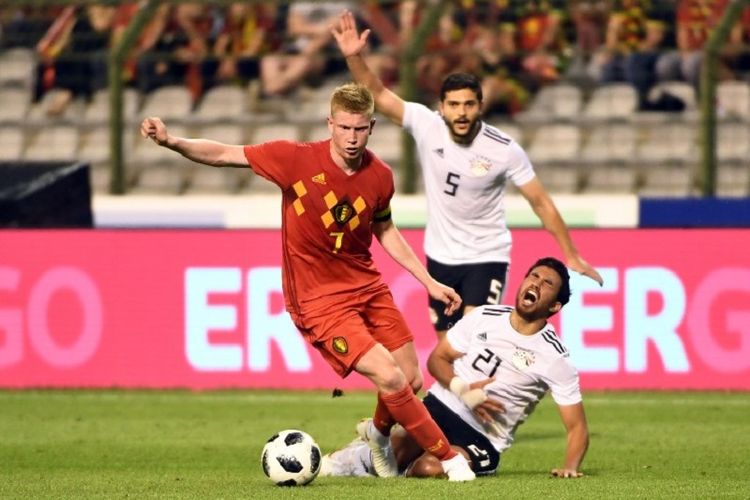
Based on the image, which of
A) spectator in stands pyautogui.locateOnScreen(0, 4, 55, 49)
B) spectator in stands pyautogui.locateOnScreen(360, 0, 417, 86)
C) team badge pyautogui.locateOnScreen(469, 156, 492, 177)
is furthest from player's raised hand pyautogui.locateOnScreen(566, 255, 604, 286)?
spectator in stands pyautogui.locateOnScreen(0, 4, 55, 49)

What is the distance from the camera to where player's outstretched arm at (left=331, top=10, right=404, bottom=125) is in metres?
9.12

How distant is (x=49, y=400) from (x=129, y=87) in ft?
15.1

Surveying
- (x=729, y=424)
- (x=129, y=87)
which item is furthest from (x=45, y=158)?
(x=729, y=424)

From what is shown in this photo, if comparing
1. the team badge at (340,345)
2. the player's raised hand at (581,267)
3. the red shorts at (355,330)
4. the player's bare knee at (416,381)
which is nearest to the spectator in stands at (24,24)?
the player's raised hand at (581,267)

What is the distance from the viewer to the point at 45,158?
52.6 feet

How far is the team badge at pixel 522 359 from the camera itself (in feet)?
25.9

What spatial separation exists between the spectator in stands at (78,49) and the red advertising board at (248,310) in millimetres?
3190

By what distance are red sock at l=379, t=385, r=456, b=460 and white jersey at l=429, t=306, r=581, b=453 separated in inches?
21.3

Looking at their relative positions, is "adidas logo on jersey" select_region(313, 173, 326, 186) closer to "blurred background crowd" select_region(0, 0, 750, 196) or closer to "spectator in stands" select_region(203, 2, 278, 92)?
"blurred background crowd" select_region(0, 0, 750, 196)

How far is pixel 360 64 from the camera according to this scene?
952cm

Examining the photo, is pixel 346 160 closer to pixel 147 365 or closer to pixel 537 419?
pixel 537 419

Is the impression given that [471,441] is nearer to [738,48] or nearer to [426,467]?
[426,467]

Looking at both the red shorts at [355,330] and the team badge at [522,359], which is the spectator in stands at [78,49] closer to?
the red shorts at [355,330]

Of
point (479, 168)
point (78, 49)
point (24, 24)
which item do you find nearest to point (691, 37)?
point (479, 168)
